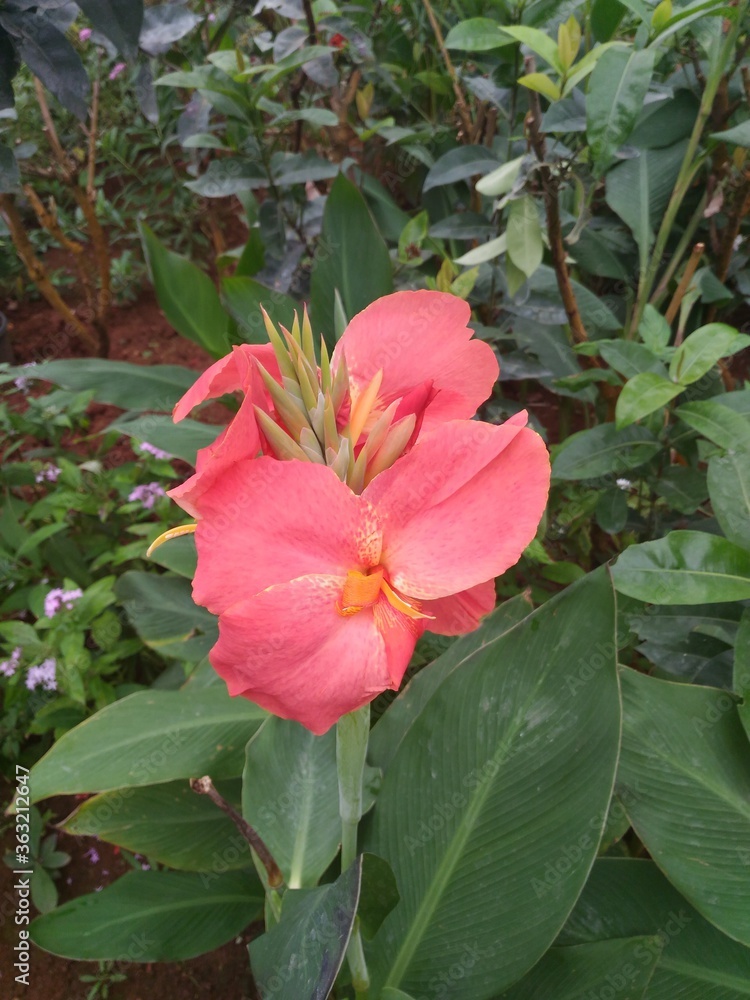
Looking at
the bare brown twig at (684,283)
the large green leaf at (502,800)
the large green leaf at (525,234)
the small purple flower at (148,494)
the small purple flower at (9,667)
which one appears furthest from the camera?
the small purple flower at (148,494)

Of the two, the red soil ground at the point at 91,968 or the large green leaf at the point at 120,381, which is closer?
the red soil ground at the point at 91,968

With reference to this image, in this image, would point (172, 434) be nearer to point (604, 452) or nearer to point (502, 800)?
point (604, 452)

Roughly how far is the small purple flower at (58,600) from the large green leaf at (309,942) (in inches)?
33.4

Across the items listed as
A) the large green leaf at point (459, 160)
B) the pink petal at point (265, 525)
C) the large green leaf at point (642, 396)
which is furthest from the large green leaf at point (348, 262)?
the pink petal at point (265, 525)

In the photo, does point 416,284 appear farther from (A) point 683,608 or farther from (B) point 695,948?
(B) point 695,948

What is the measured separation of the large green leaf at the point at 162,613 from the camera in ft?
4.16

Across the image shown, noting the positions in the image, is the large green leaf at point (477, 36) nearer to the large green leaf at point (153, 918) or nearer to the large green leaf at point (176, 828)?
the large green leaf at point (176, 828)

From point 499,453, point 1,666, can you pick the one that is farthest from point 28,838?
point 499,453

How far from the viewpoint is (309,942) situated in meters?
0.57

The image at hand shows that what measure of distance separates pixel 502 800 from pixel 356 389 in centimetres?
49

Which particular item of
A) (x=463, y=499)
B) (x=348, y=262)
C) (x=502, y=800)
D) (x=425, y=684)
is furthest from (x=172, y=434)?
(x=463, y=499)

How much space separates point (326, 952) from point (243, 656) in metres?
0.31

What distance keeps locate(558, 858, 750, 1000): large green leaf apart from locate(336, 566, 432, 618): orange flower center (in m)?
0.63

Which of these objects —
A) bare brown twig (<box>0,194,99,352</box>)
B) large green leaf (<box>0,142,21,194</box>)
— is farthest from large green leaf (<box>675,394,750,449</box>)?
bare brown twig (<box>0,194,99,352</box>)
